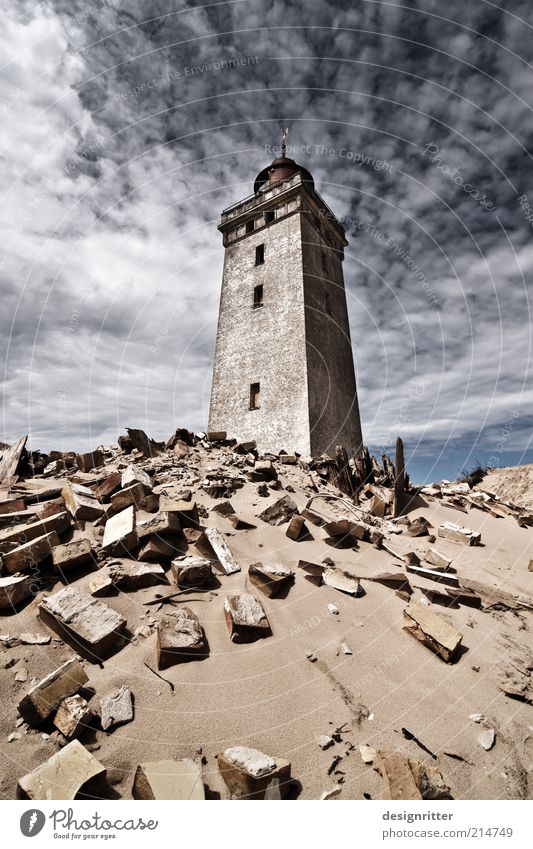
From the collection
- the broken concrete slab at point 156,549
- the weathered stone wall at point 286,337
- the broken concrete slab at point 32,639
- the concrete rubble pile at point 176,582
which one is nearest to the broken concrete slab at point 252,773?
the concrete rubble pile at point 176,582

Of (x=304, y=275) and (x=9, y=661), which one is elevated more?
(x=304, y=275)

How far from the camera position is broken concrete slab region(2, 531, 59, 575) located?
302 cm

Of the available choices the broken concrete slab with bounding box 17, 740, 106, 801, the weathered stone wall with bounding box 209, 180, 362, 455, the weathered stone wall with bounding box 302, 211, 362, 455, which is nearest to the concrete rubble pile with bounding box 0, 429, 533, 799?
the broken concrete slab with bounding box 17, 740, 106, 801

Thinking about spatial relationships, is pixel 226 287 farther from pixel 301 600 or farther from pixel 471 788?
pixel 471 788

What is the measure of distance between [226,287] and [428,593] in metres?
14.4

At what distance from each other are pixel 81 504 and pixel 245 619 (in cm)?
232

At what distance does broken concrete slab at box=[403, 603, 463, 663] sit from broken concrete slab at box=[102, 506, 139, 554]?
8.70ft

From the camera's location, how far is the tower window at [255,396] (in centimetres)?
1281

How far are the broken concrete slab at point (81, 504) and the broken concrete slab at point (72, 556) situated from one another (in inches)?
22.5

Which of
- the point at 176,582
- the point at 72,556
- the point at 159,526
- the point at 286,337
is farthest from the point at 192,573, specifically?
the point at 286,337

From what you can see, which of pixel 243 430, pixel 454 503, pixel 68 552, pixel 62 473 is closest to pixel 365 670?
pixel 68 552

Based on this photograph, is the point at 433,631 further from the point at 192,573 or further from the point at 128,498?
the point at 128,498

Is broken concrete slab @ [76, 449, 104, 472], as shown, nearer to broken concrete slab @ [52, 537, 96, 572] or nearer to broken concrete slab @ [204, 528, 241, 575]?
broken concrete slab @ [52, 537, 96, 572]

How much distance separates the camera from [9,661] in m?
2.32
